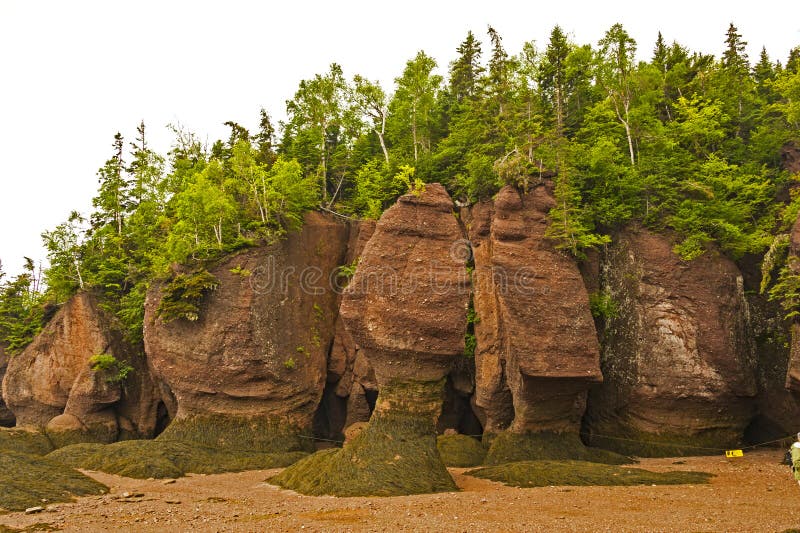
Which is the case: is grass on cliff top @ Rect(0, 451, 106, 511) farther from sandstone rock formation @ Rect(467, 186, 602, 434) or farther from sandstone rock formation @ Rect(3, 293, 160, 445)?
sandstone rock formation @ Rect(467, 186, 602, 434)

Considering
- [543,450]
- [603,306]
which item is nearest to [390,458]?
[543,450]

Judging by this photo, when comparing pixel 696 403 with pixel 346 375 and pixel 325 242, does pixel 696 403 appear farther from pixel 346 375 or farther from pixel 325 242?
pixel 325 242

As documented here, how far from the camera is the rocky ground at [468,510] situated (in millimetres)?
12188

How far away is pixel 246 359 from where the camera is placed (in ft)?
87.1

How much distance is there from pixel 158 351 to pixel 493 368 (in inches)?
667

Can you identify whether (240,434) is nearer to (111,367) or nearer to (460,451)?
(111,367)

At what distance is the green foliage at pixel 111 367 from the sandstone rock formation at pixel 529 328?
20.3 meters

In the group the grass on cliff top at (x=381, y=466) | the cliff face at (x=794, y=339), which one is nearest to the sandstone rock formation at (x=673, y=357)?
the cliff face at (x=794, y=339)

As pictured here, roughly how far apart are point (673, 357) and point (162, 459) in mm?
21975

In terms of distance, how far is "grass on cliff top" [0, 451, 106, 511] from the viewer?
54.0 feet

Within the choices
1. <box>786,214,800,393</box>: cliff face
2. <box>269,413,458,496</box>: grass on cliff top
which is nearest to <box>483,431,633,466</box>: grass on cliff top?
<box>269,413,458,496</box>: grass on cliff top

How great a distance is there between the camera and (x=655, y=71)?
31.6m

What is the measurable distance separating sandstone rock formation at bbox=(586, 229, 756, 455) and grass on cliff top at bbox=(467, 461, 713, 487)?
209 inches

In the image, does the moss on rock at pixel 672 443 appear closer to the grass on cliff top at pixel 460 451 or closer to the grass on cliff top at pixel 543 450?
the grass on cliff top at pixel 543 450
